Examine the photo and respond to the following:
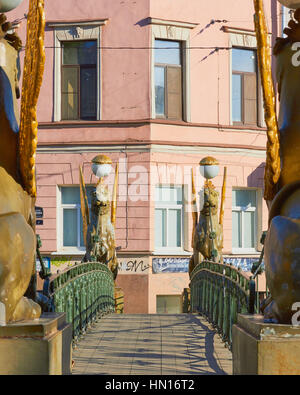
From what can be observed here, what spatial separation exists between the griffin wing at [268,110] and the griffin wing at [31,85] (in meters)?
1.34

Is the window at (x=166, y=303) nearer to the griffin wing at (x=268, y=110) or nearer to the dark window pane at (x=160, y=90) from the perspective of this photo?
the dark window pane at (x=160, y=90)

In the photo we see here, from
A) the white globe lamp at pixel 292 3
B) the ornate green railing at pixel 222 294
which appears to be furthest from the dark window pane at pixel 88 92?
the white globe lamp at pixel 292 3

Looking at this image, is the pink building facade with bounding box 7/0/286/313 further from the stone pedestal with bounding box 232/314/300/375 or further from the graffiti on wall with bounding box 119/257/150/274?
the stone pedestal with bounding box 232/314/300/375

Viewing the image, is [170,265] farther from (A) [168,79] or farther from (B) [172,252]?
A: (A) [168,79]

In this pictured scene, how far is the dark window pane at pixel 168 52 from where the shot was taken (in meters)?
21.2

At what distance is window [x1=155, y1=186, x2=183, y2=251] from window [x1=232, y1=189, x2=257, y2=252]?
193cm

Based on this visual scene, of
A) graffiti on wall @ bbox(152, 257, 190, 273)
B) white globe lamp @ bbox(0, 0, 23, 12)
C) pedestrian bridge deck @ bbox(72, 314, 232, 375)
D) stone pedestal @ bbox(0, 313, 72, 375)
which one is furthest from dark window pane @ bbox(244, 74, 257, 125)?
stone pedestal @ bbox(0, 313, 72, 375)

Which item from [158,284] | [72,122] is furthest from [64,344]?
[72,122]

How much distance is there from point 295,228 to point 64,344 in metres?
1.65

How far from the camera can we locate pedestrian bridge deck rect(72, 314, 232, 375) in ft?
21.9

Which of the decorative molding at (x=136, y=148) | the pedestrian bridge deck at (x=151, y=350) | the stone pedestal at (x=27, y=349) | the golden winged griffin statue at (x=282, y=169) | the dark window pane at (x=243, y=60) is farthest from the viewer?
the dark window pane at (x=243, y=60)

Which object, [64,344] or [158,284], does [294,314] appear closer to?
[64,344]

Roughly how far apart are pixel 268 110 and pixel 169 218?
16765 mm

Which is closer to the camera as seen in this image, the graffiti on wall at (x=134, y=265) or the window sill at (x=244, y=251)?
the graffiti on wall at (x=134, y=265)
